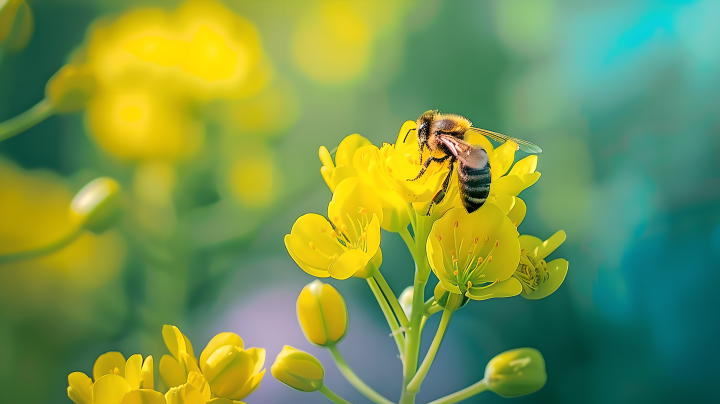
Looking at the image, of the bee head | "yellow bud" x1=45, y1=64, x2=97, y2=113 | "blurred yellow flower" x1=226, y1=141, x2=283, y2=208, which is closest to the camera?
the bee head

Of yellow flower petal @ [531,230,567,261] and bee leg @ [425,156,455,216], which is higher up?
bee leg @ [425,156,455,216]

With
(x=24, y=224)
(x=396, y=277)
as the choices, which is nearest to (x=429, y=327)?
(x=396, y=277)

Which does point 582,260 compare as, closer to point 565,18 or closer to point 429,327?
point 429,327

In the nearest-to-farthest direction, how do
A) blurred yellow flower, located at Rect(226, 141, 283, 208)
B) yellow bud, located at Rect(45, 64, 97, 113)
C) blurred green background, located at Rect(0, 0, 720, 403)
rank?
yellow bud, located at Rect(45, 64, 97, 113), blurred green background, located at Rect(0, 0, 720, 403), blurred yellow flower, located at Rect(226, 141, 283, 208)

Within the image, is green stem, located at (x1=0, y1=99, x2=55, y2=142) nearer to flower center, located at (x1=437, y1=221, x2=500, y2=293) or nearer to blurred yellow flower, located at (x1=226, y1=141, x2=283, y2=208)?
flower center, located at (x1=437, y1=221, x2=500, y2=293)

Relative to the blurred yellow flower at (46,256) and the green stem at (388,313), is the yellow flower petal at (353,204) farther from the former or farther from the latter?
the blurred yellow flower at (46,256)

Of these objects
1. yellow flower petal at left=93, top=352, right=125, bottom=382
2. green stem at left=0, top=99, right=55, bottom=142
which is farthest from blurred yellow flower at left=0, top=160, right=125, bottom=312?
yellow flower petal at left=93, top=352, right=125, bottom=382
